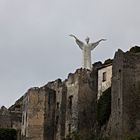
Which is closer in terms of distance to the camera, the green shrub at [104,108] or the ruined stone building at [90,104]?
the ruined stone building at [90,104]

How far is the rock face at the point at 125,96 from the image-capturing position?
51.5 m

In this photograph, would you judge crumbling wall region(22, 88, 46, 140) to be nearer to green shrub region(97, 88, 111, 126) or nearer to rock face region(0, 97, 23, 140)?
green shrub region(97, 88, 111, 126)

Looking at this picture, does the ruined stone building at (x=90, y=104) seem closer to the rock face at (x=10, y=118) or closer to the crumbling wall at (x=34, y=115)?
the crumbling wall at (x=34, y=115)

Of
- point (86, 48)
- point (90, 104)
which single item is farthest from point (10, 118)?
point (90, 104)

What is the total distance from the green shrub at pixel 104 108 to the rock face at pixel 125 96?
1.66 meters

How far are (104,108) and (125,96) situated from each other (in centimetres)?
408

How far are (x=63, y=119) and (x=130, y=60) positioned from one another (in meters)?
11.6

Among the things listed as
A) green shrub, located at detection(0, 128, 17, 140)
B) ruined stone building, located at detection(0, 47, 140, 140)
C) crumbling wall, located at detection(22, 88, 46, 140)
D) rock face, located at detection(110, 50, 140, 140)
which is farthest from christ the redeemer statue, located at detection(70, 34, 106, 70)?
green shrub, located at detection(0, 128, 17, 140)

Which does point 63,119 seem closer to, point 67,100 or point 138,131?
point 67,100

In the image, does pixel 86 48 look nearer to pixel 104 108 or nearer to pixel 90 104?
pixel 90 104

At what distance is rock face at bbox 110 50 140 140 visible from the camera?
169ft

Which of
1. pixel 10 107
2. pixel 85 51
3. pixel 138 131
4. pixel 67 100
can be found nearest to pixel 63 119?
pixel 67 100

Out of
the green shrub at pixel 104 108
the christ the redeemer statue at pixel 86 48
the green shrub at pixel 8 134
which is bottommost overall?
the green shrub at pixel 8 134

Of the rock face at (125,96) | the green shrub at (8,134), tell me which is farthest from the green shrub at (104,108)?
the green shrub at (8,134)
